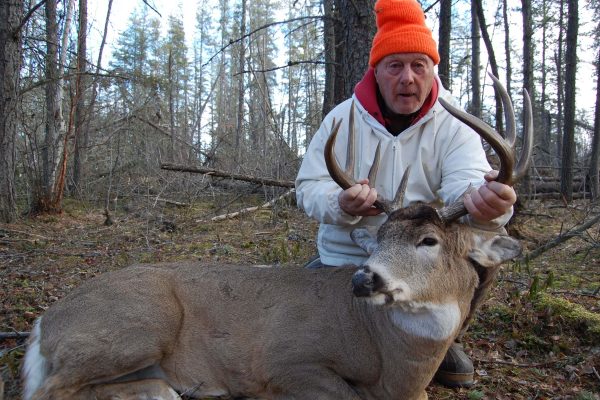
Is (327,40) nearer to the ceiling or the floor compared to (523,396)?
nearer to the ceiling

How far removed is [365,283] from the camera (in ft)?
8.17

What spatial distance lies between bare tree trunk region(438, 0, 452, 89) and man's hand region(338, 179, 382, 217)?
5.18m

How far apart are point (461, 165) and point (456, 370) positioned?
4.42 ft

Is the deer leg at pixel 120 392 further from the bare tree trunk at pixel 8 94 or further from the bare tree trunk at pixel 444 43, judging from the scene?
the bare tree trunk at pixel 8 94

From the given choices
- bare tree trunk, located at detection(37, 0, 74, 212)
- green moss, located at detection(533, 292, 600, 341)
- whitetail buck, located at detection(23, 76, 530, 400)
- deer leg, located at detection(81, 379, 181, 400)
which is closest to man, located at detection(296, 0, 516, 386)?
whitetail buck, located at detection(23, 76, 530, 400)

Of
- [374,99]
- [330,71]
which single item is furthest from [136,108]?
[374,99]

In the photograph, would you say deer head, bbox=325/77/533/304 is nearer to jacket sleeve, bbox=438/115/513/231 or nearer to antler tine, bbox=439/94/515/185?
antler tine, bbox=439/94/515/185

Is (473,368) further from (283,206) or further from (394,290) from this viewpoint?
(283,206)

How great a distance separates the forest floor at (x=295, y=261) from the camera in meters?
3.53

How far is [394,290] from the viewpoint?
262cm

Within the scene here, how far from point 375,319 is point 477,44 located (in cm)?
1965

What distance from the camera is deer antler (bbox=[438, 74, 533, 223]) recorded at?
2.71 metres

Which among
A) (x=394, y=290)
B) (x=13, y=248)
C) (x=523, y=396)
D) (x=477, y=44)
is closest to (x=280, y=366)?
(x=394, y=290)

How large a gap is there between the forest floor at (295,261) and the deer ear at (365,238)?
43.9 inches
